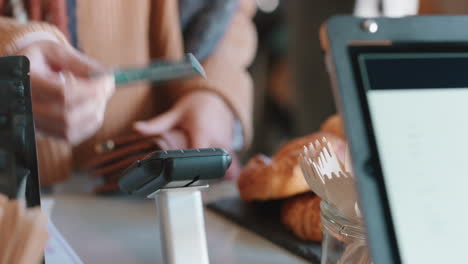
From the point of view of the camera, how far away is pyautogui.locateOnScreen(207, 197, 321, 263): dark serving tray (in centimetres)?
41

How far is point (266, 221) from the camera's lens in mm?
475

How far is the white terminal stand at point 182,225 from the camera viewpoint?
1.07 feet

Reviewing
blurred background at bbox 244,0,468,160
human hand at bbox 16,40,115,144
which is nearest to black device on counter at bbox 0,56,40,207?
human hand at bbox 16,40,115,144

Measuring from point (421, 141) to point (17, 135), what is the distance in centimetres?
21

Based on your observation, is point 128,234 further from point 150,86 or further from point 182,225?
point 150,86

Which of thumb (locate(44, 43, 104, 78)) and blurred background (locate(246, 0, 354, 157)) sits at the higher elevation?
thumb (locate(44, 43, 104, 78))

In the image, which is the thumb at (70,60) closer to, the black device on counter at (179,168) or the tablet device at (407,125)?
the black device on counter at (179,168)

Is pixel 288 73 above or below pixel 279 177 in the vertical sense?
below

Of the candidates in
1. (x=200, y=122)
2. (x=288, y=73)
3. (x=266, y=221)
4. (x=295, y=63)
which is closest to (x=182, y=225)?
(x=266, y=221)

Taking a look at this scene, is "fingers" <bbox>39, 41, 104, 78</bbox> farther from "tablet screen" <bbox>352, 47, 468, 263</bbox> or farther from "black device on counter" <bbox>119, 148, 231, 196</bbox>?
"tablet screen" <bbox>352, 47, 468, 263</bbox>

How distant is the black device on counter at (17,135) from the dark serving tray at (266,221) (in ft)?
0.72

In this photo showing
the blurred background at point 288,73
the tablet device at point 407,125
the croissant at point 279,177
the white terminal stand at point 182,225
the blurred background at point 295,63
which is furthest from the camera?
the blurred background at point 288,73

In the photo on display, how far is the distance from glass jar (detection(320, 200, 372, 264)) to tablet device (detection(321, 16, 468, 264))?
0.07 metres

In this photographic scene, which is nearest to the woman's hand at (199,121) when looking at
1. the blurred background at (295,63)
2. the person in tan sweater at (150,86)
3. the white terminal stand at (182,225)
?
the person in tan sweater at (150,86)
